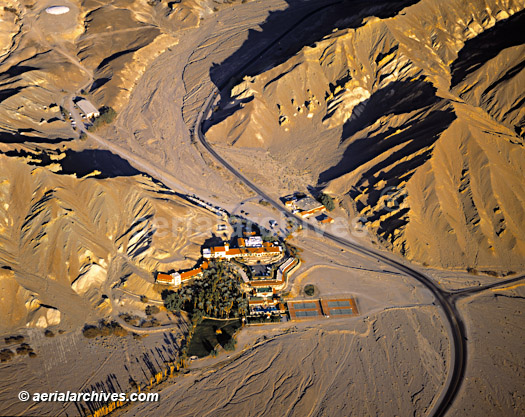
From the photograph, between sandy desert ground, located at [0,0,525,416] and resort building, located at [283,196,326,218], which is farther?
resort building, located at [283,196,326,218]

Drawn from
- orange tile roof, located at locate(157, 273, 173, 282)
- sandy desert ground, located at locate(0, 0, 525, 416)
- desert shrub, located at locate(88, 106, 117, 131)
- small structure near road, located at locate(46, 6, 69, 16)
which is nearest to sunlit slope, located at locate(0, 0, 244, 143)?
sandy desert ground, located at locate(0, 0, 525, 416)

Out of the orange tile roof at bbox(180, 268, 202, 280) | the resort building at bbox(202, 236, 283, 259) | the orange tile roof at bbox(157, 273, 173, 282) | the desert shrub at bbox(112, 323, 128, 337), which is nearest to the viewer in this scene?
the desert shrub at bbox(112, 323, 128, 337)

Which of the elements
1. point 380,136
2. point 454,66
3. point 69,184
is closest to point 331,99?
point 380,136

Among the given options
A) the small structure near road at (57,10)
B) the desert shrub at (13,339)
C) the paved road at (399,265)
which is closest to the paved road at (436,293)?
the paved road at (399,265)

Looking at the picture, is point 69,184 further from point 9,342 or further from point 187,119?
point 187,119

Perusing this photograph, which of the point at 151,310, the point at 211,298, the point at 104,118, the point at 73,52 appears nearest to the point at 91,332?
the point at 151,310

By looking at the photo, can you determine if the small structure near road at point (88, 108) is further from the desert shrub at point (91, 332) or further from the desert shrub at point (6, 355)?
the desert shrub at point (6, 355)

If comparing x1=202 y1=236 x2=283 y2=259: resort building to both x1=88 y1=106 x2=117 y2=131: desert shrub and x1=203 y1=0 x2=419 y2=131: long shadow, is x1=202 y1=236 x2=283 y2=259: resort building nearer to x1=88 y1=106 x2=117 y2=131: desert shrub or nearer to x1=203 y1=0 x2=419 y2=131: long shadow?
x1=203 y1=0 x2=419 y2=131: long shadow
